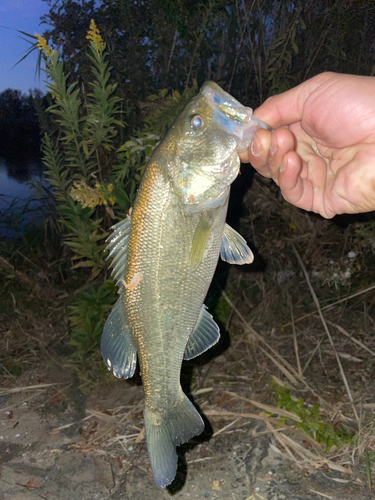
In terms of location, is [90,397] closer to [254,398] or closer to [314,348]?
[254,398]

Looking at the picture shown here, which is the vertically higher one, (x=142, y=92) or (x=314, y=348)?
(x=142, y=92)

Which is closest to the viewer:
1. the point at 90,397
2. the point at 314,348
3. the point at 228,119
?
the point at 228,119

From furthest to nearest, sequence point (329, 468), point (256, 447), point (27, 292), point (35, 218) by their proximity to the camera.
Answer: point (35, 218) → point (27, 292) → point (256, 447) → point (329, 468)

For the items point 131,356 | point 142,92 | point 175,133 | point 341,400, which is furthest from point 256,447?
point 142,92

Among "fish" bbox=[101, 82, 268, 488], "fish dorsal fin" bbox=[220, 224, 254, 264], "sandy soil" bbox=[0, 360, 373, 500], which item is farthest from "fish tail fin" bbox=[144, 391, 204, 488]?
"sandy soil" bbox=[0, 360, 373, 500]

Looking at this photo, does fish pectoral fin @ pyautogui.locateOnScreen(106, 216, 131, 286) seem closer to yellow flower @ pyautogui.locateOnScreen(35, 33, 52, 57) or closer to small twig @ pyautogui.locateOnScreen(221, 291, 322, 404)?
yellow flower @ pyautogui.locateOnScreen(35, 33, 52, 57)

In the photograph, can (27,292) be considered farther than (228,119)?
Yes
